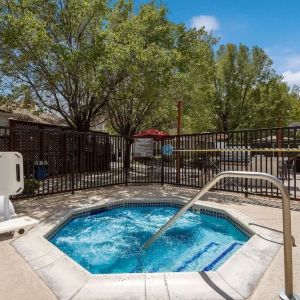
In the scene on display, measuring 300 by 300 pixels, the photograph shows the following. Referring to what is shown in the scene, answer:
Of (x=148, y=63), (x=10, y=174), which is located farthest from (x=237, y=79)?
(x=10, y=174)

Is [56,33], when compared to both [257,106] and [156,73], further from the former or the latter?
[257,106]

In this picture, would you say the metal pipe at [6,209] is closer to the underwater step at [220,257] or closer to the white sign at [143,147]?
the underwater step at [220,257]

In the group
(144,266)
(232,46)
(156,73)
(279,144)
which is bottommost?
(144,266)

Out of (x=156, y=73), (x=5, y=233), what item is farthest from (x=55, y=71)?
(x=5, y=233)

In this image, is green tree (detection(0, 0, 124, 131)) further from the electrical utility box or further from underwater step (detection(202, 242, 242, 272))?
underwater step (detection(202, 242, 242, 272))

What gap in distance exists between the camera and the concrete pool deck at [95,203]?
311 centimetres

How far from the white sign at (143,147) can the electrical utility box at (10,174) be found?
6633 mm

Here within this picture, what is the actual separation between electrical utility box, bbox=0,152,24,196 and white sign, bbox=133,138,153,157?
6633 mm

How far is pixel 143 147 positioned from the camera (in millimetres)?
11727

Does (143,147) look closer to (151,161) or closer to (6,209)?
(151,161)

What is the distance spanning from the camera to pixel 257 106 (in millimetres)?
29219

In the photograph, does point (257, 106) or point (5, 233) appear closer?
point (5, 233)

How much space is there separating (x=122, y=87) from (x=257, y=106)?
2019 cm

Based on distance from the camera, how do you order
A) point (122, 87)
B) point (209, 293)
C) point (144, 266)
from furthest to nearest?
1. point (122, 87)
2. point (144, 266)
3. point (209, 293)
